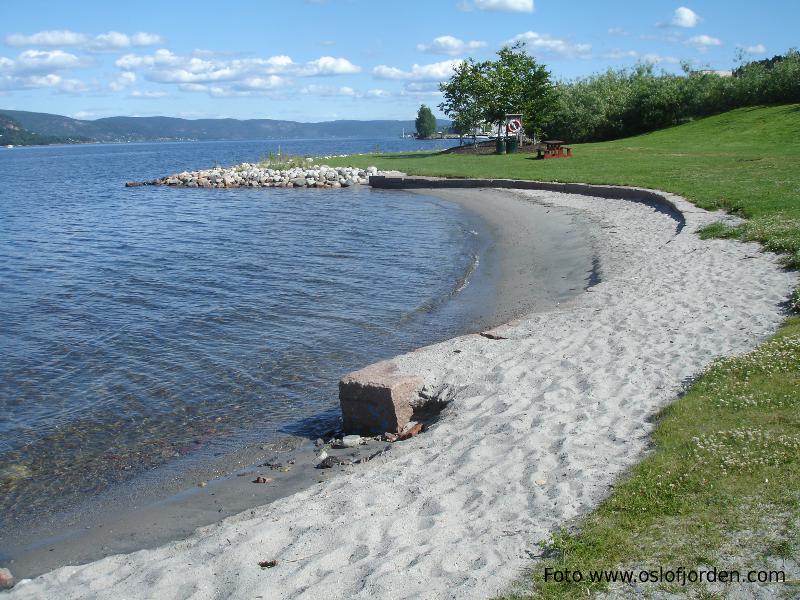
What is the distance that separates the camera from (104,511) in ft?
23.7

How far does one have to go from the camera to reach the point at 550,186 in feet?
96.9

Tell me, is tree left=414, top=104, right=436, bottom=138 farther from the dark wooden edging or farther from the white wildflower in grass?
the white wildflower in grass

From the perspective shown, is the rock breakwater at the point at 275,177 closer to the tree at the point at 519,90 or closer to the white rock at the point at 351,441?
the tree at the point at 519,90

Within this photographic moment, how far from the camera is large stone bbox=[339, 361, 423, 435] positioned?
8336 millimetres

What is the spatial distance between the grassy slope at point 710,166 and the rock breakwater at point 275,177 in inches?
108

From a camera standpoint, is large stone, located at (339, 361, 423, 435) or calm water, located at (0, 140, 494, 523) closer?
large stone, located at (339, 361, 423, 435)

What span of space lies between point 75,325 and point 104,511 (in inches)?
323

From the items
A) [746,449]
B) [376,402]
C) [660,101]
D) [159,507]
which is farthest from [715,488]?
[660,101]

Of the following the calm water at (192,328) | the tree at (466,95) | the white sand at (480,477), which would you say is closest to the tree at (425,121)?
the tree at (466,95)

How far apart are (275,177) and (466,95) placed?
16834mm

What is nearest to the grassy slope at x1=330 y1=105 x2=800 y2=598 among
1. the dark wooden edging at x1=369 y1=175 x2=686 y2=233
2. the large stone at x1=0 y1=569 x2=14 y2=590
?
the large stone at x1=0 y1=569 x2=14 y2=590

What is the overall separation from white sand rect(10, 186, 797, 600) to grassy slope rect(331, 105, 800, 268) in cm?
410

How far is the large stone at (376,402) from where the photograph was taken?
328 inches

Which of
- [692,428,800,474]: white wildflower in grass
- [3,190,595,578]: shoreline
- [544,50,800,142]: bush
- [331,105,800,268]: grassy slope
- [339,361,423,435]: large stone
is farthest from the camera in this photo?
[544,50,800,142]: bush
